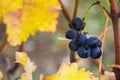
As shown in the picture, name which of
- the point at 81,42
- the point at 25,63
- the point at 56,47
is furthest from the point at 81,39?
the point at 56,47

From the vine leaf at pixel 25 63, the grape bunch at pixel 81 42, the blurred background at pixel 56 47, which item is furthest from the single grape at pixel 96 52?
the blurred background at pixel 56 47

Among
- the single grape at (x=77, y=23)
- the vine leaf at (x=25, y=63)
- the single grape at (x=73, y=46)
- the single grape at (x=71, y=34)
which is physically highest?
the single grape at (x=77, y=23)

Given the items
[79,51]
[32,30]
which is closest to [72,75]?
[79,51]

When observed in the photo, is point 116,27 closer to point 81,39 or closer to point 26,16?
point 81,39

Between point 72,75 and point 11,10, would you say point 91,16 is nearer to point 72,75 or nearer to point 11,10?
point 11,10

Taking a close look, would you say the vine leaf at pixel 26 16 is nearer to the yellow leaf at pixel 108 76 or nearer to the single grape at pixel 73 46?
the single grape at pixel 73 46

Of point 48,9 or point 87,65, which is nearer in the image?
point 48,9
